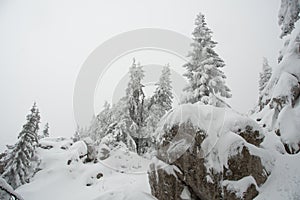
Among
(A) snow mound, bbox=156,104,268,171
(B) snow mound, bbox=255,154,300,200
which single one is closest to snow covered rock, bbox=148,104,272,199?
(A) snow mound, bbox=156,104,268,171

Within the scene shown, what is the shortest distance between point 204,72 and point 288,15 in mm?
8040

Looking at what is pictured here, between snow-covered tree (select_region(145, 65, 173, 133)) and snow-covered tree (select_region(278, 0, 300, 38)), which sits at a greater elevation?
snow-covered tree (select_region(278, 0, 300, 38))

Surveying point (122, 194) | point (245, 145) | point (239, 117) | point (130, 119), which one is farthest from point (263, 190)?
point (130, 119)

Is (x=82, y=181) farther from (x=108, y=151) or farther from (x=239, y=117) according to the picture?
(x=239, y=117)

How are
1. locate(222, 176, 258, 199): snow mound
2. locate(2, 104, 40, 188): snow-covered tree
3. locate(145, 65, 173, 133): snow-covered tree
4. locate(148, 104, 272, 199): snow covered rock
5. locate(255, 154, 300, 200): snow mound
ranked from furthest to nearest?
locate(145, 65, 173, 133): snow-covered tree
locate(2, 104, 40, 188): snow-covered tree
locate(148, 104, 272, 199): snow covered rock
locate(222, 176, 258, 199): snow mound
locate(255, 154, 300, 200): snow mound

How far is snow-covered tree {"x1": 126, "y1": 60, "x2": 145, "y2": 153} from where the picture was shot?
26677mm

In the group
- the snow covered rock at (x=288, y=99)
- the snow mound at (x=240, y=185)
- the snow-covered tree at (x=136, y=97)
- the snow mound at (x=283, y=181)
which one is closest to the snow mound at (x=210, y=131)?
the snow mound at (x=240, y=185)

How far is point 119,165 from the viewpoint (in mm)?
19203

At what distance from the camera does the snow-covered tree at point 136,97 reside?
1050 inches

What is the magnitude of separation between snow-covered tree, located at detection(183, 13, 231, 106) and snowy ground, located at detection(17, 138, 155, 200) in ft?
24.3

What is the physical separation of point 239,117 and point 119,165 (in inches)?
472

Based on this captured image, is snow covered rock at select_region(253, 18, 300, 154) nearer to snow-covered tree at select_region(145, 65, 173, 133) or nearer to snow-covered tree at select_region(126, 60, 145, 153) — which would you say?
snow-covered tree at select_region(145, 65, 173, 133)

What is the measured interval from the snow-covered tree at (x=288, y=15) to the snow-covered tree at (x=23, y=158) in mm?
21394

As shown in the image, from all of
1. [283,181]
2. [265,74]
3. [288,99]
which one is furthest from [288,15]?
[265,74]
